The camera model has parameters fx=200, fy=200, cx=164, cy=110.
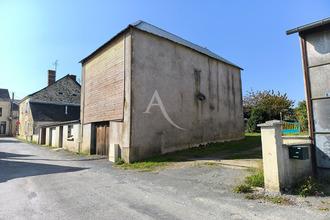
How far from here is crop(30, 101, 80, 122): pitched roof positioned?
25.2 meters

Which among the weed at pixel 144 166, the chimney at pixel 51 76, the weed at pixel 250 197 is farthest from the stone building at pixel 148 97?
the chimney at pixel 51 76

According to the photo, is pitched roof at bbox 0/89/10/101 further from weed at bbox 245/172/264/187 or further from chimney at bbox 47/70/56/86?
weed at bbox 245/172/264/187

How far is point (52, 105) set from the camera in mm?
27250

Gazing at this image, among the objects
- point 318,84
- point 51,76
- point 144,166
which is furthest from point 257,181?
point 51,76

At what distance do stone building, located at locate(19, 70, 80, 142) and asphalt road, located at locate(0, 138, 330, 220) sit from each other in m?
20.9

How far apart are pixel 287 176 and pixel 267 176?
0.46m

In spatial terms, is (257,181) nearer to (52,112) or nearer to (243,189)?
(243,189)

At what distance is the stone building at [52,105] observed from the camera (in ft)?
82.4

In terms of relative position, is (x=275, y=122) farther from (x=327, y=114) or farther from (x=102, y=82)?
(x=102, y=82)

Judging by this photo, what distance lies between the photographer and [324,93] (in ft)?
17.4

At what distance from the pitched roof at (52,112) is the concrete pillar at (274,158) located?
2655 cm

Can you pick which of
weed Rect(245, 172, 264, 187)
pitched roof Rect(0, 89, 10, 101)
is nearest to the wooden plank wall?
weed Rect(245, 172, 264, 187)

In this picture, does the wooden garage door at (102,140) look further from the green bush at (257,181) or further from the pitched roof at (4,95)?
the pitched roof at (4,95)

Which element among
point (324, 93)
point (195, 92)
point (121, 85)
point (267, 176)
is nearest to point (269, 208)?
point (267, 176)
